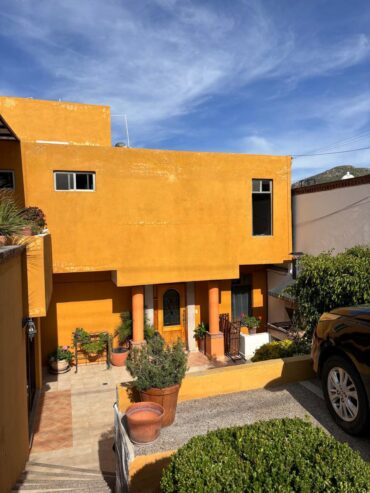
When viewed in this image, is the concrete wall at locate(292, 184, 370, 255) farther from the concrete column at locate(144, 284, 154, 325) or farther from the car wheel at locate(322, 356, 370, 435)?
the car wheel at locate(322, 356, 370, 435)

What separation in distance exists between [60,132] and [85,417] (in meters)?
10.8

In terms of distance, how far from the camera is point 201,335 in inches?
621

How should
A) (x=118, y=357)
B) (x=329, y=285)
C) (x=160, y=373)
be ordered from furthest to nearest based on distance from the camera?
(x=118, y=357) → (x=329, y=285) → (x=160, y=373)

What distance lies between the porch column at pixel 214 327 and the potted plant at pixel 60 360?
17.7 feet

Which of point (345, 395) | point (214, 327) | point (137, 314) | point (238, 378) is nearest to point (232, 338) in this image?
point (214, 327)

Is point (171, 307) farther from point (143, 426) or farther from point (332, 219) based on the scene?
point (143, 426)

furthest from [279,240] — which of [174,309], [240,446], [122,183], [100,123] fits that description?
[240,446]

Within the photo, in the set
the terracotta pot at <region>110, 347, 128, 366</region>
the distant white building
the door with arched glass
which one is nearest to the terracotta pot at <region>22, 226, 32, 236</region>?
the terracotta pot at <region>110, 347, 128, 366</region>

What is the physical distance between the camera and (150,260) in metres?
13.8

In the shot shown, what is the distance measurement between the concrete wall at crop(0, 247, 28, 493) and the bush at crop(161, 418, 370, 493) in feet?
11.6

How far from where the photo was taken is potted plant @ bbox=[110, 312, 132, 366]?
46.8 ft

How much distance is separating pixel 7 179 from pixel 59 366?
6759mm

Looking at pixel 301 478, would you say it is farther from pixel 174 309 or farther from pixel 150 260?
pixel 174 309

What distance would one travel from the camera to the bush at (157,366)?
5895mm
